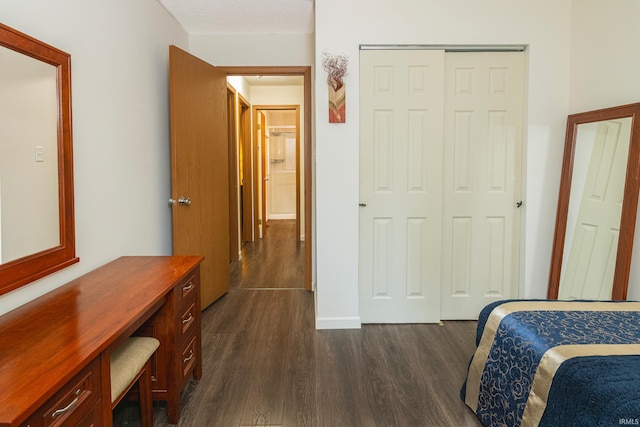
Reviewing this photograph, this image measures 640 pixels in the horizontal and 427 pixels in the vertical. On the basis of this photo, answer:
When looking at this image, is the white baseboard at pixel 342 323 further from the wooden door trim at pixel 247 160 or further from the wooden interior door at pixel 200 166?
the wooden door trim at pixel 247 160

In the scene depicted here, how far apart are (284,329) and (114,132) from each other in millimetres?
1738

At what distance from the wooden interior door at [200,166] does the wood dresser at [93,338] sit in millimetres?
828

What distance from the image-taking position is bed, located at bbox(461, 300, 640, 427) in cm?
123

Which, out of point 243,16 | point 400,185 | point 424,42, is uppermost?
point 243,16

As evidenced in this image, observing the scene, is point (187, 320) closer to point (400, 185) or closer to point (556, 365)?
point (556, 365)

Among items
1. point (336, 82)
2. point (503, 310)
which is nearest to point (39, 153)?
point (336, 82)

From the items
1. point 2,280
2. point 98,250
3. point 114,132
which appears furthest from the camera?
point 114,132

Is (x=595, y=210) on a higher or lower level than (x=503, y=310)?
higher

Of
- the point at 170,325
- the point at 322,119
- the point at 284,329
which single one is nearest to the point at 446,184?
the point at 322,119

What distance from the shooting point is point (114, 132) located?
7.77 ft

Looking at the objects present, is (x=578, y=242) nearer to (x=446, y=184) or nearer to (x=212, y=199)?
(x=446, y=184)

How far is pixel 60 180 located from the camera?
1801 mm

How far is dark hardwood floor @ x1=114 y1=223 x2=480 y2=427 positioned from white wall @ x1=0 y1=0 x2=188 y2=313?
82 centimetres

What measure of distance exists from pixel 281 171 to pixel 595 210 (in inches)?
264
